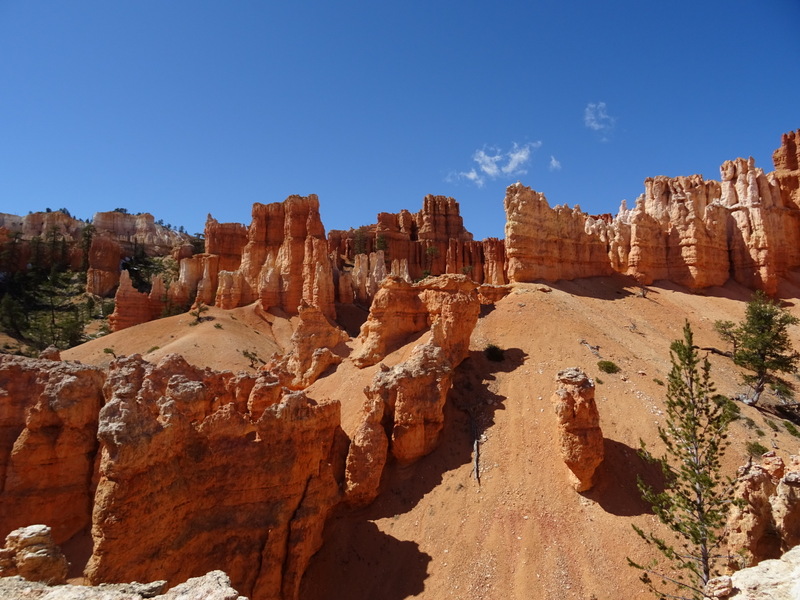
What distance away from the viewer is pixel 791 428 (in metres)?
23.4

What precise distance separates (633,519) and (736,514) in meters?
4.86

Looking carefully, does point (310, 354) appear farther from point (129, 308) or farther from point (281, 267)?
point (129, 308)

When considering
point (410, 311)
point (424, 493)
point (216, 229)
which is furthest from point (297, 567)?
point (216, 229)

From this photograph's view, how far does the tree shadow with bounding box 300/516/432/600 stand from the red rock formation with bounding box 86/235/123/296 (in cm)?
7506

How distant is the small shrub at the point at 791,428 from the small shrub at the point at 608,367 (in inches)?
329

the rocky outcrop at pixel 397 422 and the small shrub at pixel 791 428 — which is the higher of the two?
the rocky outcrop at pixel 397 422

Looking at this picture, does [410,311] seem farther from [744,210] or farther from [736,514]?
[744,210]

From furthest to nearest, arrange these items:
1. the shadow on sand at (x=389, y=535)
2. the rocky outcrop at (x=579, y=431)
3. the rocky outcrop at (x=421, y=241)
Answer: the rocky outcrop at (x=421, y=241), the rocky outcrop at (x=579, y=431), the shadow on sand at (x=389, y=535)

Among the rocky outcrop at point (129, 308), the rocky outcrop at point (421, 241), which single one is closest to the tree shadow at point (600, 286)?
the rocky outcrop at point (421, 241)

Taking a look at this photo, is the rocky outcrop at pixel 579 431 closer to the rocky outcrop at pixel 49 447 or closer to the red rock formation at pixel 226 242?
the rocky outcrop at pixel 49 447

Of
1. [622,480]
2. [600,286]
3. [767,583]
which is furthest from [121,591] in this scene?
[600,286]

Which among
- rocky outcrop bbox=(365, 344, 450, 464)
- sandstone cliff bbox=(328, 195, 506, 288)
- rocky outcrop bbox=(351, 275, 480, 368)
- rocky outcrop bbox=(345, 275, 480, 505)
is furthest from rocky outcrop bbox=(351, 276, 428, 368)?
sandstone cliff bbox=(328, 195, 506, 288)

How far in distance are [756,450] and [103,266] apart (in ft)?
290

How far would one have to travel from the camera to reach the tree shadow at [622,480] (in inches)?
647
